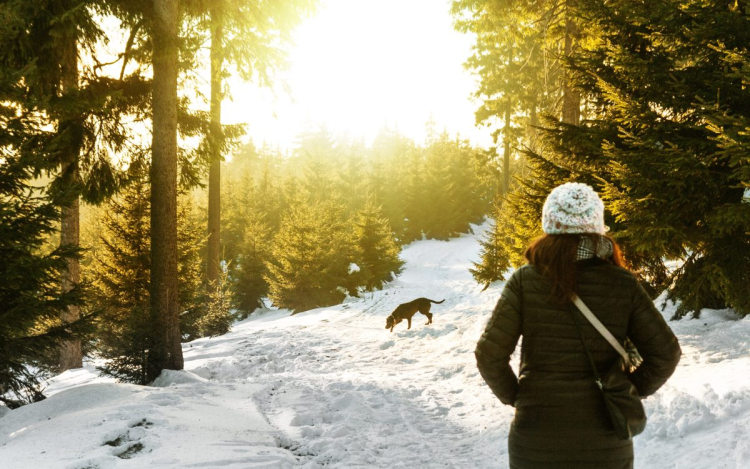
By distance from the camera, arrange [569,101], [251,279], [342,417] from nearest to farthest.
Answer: [342,417], [569,101], [251,279]

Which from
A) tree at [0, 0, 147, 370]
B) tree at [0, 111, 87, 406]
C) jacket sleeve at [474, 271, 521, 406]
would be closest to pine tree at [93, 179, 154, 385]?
tree at [0, 0, 147, 370]

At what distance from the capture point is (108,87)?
31.4 feet

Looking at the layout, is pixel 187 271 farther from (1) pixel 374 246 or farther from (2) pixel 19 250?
(1) pixel 374 246

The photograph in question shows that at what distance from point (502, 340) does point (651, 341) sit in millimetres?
758

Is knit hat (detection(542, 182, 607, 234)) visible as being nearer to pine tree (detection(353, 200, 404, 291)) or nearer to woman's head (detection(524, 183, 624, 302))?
woman's head (detection(524, 183, 624, 302))

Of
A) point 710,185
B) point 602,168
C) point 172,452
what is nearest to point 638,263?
point 602,168

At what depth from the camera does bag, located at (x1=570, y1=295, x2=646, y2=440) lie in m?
2.27

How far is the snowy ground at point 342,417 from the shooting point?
14.7 ft

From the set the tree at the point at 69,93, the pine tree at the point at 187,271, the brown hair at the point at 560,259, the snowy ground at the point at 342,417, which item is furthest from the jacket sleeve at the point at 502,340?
the pine tree at the point at 187,271

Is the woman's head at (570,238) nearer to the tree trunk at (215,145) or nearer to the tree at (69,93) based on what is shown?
the tree at (69,93)

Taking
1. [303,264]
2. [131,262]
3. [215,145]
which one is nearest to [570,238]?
[215,145]

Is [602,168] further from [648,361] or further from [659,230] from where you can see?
[648,361]

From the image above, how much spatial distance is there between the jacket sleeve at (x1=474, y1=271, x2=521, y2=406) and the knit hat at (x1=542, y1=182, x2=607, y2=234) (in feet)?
1.15

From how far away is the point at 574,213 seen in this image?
237cm
